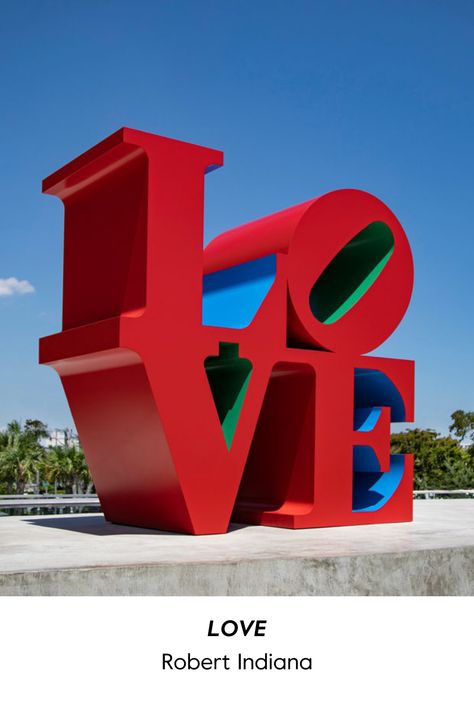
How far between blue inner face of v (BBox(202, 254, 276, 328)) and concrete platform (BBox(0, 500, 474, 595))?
3.31m

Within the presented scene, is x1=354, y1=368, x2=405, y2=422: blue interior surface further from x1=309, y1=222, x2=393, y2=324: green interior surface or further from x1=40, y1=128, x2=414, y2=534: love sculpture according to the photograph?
x1=309, y1=222, x2=393, y2=324: green interior surface

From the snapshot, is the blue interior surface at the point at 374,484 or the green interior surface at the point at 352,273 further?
the green interior surface at the point at 352,273

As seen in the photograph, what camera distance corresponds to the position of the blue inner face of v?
47.6ft

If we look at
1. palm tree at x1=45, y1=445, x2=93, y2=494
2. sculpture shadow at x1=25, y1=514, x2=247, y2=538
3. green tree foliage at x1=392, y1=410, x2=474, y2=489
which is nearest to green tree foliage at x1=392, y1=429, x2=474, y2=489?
green tree foliage at x1=392, y1=410, x2=474, y2=489

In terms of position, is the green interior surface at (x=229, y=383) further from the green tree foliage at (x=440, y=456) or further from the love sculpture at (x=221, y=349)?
the green tree foliage at (x=440, y=456)

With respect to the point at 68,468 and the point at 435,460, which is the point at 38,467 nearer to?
the point at 68,468

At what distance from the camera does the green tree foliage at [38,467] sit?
3058cm

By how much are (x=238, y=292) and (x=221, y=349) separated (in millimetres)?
1760

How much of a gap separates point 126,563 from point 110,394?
4.50m

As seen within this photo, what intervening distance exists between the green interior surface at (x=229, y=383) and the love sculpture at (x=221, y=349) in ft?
0.11

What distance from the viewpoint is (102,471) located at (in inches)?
589

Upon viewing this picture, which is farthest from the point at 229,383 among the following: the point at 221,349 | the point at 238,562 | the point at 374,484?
the point at 238,562

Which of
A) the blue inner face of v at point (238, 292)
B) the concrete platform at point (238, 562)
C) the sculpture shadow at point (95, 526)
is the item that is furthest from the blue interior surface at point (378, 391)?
the sculpture shadow at point (95, 526)
